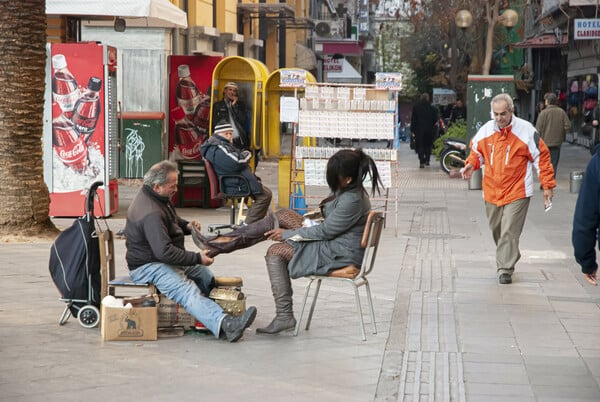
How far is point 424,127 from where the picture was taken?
26750mm

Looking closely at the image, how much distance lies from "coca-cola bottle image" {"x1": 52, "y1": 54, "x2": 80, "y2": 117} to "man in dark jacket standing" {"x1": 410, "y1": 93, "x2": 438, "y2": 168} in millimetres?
13866

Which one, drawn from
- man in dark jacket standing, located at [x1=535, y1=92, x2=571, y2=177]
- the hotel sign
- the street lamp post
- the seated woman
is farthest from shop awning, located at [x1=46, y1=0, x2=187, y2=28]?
the hotel sign

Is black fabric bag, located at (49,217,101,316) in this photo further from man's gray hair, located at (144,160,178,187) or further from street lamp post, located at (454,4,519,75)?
street lamp post, located at (454,4,519,75)

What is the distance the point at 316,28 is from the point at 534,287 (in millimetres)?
35896

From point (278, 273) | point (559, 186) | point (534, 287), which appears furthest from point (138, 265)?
point (559, 186)

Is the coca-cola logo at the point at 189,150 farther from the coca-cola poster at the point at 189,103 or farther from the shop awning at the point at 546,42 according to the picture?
the shop awning at the point at 546,42

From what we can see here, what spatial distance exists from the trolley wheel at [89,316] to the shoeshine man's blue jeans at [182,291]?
14.9 inches

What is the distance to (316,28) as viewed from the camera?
44.9m

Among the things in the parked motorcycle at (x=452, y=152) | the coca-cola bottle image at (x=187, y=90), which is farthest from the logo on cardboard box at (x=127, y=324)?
the parked motorcycle at (x=452, y=152)

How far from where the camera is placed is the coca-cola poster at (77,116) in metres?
13.8

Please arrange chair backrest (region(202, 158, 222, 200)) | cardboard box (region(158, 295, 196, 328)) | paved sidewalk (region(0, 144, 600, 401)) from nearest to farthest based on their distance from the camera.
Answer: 1. paved sidewalk (region(0, 144, 600, 401))
2. cardboard box (region(158, 295, 196, 328))
3. chair backrest (region(202, 158, 222, 200))

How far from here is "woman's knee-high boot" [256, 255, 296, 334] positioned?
7.59 meters

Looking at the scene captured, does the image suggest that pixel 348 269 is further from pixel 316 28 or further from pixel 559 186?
pixel 316 28

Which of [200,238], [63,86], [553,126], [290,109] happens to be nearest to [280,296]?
[200,238]
